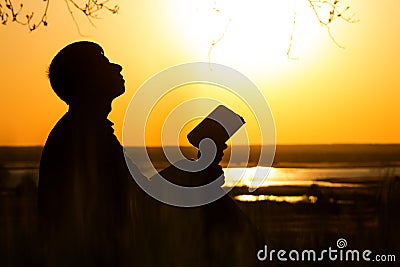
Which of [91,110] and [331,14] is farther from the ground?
[331,14]

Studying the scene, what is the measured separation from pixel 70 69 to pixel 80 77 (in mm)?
36

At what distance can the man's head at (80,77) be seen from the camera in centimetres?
146

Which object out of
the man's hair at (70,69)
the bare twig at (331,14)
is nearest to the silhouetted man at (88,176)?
the man's hair at (70,69)

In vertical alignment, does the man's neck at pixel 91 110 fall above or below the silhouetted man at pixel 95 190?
above

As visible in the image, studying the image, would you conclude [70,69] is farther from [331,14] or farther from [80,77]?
[331,14]

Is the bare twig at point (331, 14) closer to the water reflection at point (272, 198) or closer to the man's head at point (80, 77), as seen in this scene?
the water reflection at point (272, 198)

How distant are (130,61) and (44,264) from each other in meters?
0.62

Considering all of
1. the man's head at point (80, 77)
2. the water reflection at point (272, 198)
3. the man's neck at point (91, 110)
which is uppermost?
the man's head at point (80, 77)

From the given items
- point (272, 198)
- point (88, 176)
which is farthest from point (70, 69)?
point (272, 198)

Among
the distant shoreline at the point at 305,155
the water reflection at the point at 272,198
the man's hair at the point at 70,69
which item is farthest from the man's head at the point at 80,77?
the water reflection at the point at 272,198

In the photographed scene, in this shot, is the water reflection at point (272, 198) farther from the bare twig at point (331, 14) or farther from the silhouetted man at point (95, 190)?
the bare twig at point (331, 14)

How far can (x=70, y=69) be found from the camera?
1.46 m

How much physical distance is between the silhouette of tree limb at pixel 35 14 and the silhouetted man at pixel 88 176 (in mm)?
93

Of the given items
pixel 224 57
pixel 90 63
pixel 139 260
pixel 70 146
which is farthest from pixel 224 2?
pixel 139 260
